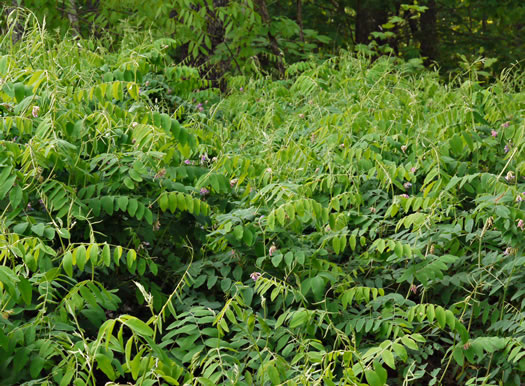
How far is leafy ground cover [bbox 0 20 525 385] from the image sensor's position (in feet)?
8.46

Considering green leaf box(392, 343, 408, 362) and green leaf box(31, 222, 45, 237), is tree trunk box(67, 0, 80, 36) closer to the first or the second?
green leaf box(31, 222, 45, 237)

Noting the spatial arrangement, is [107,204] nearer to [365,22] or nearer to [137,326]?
[137,326]

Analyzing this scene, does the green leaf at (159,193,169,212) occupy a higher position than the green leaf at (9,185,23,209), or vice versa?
the green leaf at (9,185,23,209)

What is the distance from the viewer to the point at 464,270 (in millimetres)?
3539

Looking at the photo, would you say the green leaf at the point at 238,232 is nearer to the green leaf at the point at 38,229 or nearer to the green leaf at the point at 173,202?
the green leaf at the point at 173,202

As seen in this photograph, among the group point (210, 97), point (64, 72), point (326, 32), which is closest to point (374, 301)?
point (64, 72)

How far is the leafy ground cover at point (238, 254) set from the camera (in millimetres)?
2578

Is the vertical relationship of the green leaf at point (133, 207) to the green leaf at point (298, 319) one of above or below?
above

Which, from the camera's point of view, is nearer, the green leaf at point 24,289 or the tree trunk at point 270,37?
the green leaf at point 24,289

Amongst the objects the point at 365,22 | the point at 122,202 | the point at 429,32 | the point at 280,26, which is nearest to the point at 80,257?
the point at 122,202

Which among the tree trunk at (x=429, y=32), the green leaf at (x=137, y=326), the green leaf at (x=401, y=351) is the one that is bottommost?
the tree trunk at (x=429, y=32)

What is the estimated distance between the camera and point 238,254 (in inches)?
134

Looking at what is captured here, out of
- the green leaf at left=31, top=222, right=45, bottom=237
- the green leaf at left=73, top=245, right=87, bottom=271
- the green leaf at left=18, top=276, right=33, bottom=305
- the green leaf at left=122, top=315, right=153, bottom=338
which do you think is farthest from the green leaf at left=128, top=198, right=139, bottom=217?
the green leaf at left=122, top=315, right=153, bottom=338

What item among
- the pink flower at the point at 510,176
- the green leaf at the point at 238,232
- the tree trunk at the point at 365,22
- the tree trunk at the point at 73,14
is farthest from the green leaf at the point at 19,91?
the tree trunk at the point at 365,22
